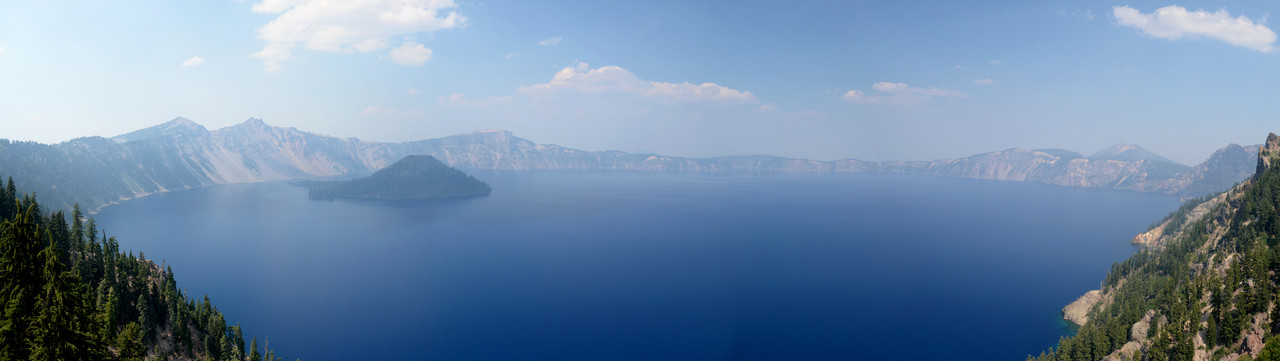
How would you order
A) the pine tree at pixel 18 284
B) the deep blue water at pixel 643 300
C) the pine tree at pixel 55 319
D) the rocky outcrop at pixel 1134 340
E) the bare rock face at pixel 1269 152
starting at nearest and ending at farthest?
the pine tree at pixel 18 284 → the pine tree at pixel 55 319 → the rocky outcrop at pixel 1134 340 → the deep blue water at pixel 643 300 → the bare rock face at pixel 1269 152

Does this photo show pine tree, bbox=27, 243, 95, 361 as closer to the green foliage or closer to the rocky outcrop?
the green foliage

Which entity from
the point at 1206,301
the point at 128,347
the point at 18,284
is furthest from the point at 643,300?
the point at 18,284

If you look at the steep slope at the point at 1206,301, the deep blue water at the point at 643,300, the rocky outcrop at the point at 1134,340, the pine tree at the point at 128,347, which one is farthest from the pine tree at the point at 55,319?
the rocky outcrop at the point at 1134,340

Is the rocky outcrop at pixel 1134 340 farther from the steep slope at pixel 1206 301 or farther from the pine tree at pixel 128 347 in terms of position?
the pine tree at pixel 128 347

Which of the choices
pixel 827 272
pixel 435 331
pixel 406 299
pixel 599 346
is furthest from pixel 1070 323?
pixel 406 299

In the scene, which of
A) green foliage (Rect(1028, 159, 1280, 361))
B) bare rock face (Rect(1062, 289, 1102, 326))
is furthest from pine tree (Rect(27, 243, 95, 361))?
bare rock face (Rect(1062, 289, 1102, 326))

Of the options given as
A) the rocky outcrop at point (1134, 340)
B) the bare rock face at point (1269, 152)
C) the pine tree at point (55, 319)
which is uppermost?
the bare rock face at point (1269, 152)
